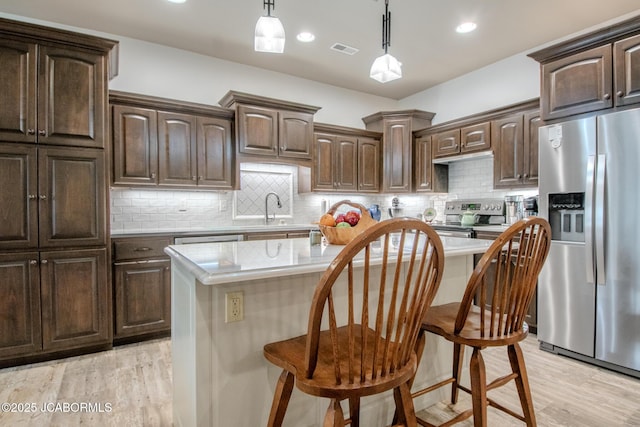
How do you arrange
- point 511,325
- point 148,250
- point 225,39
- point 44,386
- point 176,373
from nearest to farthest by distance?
point 511,325 → point 176,373 → point 44,386 → point 148,250 → point 225,39

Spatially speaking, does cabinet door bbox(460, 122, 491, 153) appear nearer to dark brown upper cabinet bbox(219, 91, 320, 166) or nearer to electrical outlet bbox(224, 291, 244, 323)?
dark brown upper cabinet bbox(219, 91, 320, 166)

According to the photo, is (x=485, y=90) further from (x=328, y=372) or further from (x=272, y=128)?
(x=328, y=372)

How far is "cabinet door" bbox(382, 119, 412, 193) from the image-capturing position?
4.92m

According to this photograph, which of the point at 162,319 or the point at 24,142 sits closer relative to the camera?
the point at 24,142

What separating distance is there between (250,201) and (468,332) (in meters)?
3.31

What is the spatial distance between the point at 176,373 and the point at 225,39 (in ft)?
10.6

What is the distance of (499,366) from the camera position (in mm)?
2631

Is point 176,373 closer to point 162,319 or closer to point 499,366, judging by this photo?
point 162,319

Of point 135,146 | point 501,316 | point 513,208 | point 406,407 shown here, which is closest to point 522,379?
point 501,316

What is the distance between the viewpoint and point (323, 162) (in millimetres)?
4723

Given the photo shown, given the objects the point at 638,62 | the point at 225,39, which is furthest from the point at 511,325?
the point at 225,39

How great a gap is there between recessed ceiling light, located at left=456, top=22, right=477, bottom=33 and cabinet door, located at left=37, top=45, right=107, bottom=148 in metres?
3.17

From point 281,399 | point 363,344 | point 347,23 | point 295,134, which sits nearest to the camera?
point 363,344

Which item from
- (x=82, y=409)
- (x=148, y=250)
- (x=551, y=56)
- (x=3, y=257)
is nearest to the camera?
(x=82, y=409)
